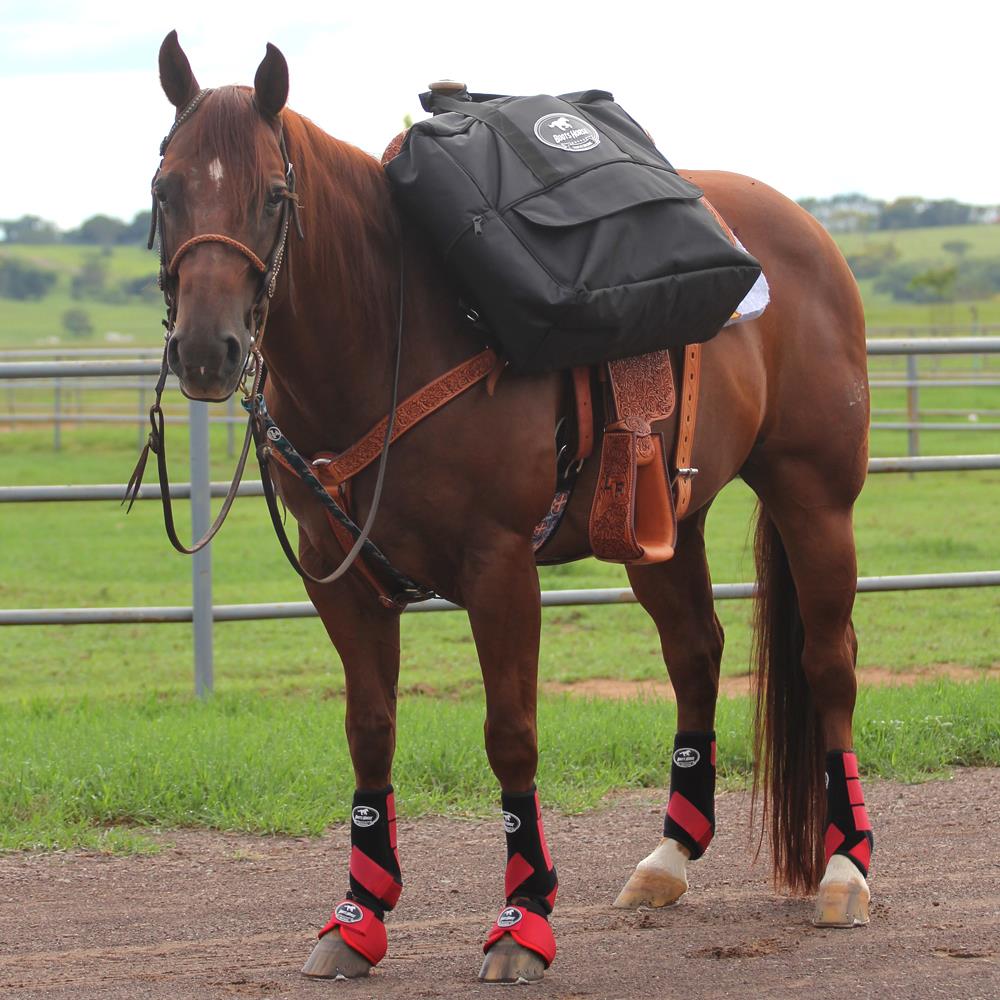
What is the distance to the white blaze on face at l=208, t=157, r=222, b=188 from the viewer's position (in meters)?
2.69

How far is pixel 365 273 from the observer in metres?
3.09

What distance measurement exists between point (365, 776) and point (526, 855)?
46 cm

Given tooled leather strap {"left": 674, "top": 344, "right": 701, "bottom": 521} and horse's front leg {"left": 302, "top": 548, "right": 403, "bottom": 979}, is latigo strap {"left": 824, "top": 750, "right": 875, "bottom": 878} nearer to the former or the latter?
tooled leather strap {"left": 674, "top": 344, "right": 701, "bottom": 521}

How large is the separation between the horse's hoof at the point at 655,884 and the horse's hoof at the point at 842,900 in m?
0.40

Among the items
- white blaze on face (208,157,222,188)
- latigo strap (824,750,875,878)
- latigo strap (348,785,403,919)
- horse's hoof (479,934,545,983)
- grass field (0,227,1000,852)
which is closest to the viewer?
white blaze on face (208,157,222,188)

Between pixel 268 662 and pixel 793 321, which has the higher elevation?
pixel 793 321

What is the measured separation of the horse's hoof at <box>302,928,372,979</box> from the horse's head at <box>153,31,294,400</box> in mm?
1427

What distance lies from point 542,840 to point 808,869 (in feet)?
3.22

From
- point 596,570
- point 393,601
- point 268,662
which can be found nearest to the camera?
point 393,601

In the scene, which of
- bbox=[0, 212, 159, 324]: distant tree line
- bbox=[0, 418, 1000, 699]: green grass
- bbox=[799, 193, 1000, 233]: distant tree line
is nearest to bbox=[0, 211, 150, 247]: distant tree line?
bbox=[0, 212, 159, 324]: distant tree line

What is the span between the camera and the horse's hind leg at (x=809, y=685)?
384cm

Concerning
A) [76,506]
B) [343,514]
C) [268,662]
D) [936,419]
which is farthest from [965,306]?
[343,514]

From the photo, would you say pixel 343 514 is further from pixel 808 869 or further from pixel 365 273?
pixel 808 869

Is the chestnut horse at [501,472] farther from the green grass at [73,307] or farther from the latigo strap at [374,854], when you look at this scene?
the green grass at [73,307]
